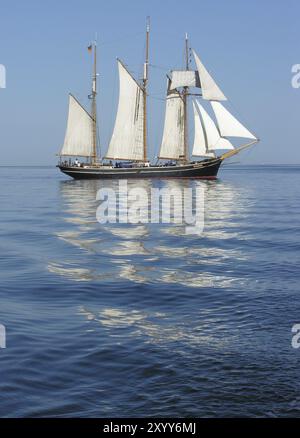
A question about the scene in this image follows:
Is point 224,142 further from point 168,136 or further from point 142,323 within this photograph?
point 142,323

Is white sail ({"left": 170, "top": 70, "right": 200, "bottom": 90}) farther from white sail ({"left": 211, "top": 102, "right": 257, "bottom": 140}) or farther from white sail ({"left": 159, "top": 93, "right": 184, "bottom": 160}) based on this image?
white sail ({"left": 211, "top": 102, "right": 257, "bottom": 140})

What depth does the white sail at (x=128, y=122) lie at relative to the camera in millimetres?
93688

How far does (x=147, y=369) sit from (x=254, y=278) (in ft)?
25.0

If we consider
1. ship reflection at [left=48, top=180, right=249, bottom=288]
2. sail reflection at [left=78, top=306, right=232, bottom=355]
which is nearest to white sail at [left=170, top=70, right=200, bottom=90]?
ship reflection at [left=48, top=180, right=249, bottom=288]

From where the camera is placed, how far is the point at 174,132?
95.7 meters

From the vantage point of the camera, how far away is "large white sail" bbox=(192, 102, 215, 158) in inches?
3666

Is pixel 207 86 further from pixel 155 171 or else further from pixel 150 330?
pixel 150 330

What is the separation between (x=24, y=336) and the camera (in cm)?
1030

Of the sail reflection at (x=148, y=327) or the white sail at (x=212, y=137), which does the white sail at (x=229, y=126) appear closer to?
the white sail at (x=212, y=137)

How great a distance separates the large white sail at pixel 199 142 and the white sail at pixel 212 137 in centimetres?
145

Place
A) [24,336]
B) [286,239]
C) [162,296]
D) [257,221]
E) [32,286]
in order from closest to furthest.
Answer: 1. [24,336]
2. [162,296]
3. [32,286]
4. [286,239]
5. [257,221]

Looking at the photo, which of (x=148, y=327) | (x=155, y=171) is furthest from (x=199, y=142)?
(x=148, y=327)

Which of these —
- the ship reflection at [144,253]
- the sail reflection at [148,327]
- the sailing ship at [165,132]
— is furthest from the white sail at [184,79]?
the sail reflection at [148,327]
